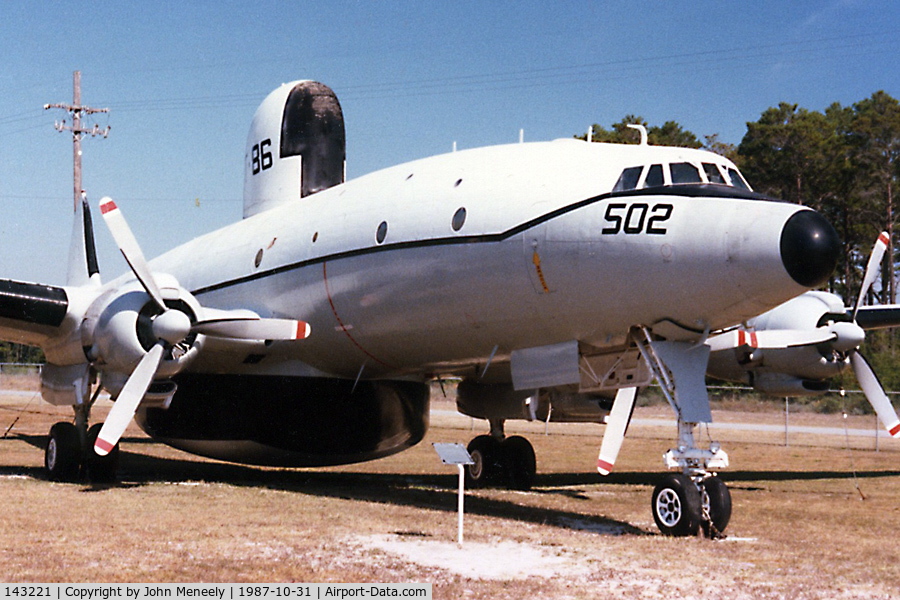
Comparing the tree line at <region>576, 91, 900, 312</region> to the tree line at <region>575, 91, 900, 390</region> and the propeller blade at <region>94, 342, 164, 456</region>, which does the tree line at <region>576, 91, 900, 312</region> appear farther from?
the propeller blade at <region>94, 342, 164, 456</region>

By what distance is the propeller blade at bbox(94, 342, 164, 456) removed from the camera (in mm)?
12359

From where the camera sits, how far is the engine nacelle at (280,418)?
14.3m

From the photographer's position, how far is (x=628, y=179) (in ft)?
33.8

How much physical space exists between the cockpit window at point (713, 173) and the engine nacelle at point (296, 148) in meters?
8.71

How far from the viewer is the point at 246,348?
1379cm

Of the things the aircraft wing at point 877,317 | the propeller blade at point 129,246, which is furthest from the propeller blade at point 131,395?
the aircraft wing at point 877,317

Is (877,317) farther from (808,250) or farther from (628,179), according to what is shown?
(808,250)

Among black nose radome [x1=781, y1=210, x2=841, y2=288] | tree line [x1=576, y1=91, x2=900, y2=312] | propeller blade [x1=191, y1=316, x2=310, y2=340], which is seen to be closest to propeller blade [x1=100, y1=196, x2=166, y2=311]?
propeller blade [x1=191, y1=316, x2=310, y2=340]

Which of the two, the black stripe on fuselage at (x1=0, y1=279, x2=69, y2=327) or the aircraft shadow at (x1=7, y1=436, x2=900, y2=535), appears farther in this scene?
the black stripe on fuselage at (x1=0, y1=279, x2=69, y2=327)

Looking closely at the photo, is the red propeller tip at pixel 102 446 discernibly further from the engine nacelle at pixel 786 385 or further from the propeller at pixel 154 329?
the engine nacelle at pixel 786 385

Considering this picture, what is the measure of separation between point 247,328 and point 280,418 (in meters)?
1.95

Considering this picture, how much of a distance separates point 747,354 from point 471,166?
271 inches

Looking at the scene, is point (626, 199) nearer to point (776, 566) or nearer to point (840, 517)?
point (776, 566)

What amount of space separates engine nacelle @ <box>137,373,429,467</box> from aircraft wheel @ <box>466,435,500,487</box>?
4.77 feet
